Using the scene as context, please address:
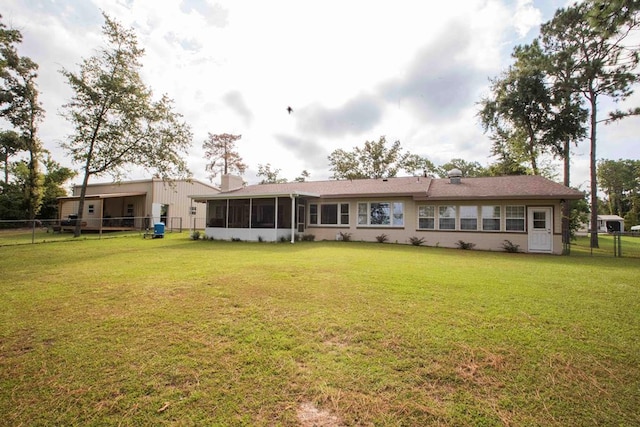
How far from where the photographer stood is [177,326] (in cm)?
376

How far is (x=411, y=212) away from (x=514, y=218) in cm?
463

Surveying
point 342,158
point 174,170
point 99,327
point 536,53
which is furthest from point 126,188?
point 536,53

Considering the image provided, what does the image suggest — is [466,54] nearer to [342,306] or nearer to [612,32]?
[612,32]

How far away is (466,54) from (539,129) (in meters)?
17.3

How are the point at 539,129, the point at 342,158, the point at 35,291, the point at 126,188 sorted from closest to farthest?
the point at 35,291
the point at 539,129
the point at 126,188
the point at 342,158

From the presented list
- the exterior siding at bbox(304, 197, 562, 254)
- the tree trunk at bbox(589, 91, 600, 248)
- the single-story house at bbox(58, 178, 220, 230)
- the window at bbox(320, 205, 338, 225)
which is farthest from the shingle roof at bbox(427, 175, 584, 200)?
the single-story house at bbox(58, 178, 220, 230)

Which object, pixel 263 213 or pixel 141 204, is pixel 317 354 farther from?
pixel 141 204

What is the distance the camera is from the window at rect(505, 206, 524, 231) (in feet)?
44.3

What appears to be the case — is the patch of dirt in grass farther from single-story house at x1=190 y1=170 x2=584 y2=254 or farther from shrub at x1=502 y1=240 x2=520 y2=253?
shrub at x1=502 y1=240 x2=520 y2=253

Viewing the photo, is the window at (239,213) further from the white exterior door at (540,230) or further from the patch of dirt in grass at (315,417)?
the patch of dirt in grass at (315,417)

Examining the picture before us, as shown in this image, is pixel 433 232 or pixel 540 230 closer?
pixel 540 230

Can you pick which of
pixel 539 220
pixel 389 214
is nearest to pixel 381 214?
pixel 389 214

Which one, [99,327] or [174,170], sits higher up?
[174,170]

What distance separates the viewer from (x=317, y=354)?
307cm
